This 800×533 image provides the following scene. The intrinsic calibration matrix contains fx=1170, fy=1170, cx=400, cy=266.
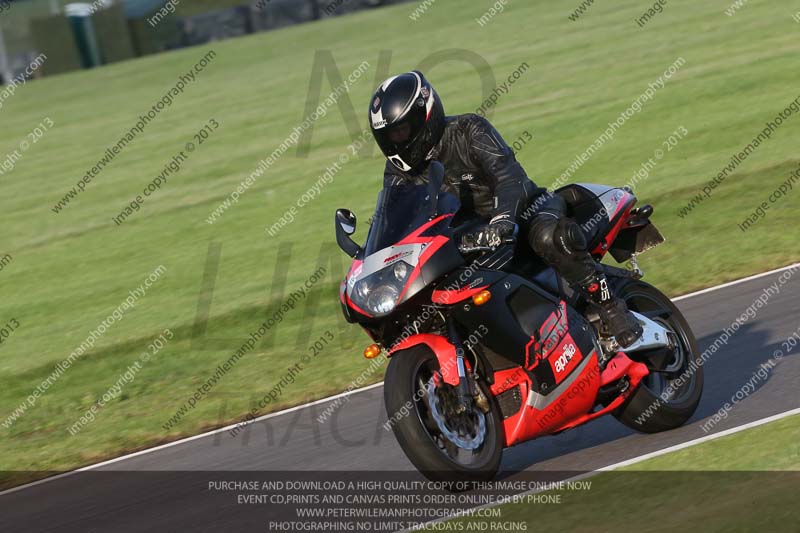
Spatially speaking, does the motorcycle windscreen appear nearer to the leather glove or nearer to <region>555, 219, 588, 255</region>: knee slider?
the leather glove

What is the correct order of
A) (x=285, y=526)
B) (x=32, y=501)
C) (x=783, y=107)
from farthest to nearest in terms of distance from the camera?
(x=783, y=107) → (x=32, y=501) → (x=285, y=526)

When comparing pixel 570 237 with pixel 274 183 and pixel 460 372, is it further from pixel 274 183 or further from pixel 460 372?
pixel 274 183

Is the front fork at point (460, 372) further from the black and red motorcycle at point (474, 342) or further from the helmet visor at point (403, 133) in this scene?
the helmet visor at point (403, 133)

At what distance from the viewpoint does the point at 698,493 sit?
213 inches

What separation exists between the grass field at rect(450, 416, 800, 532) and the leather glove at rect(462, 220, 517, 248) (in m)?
1.29

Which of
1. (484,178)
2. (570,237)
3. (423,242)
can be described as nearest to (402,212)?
(423,242)

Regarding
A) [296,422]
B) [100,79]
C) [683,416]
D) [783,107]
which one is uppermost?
[683,416]

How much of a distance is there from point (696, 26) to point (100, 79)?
55.3 feet

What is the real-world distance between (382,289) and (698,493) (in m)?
1.75

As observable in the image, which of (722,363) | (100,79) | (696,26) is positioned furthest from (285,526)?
(100,79)

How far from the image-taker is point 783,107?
1645cm

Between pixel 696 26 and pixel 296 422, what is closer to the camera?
pixel 296 422

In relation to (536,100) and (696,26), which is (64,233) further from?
(696,26)

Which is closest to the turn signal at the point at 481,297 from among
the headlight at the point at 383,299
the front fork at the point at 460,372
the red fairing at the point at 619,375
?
the front fork at the point at 460,372
